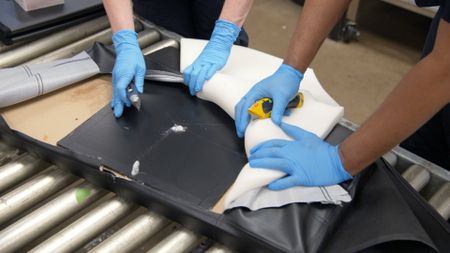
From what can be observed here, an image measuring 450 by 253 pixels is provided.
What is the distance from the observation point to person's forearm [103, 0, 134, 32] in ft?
3.96

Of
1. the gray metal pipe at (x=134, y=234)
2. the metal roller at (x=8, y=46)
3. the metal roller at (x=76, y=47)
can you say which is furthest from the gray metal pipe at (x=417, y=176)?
the metal roller at (x=8, y=46)

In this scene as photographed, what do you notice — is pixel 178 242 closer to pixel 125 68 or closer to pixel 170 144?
Result: pixel 170 144

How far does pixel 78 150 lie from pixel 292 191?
0.46 metres

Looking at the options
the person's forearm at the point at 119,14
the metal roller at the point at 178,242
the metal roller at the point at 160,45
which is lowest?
the metal roller at the point at 178,242

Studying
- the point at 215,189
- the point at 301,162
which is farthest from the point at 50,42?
the point at 301,162

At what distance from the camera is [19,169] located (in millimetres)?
954

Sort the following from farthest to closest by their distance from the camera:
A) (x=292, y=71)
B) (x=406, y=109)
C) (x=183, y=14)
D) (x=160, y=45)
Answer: (x=183, y=14) → (x=160, y=45) → (x=292, y=71) → (x=406, y=109)

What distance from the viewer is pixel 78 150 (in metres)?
0.97

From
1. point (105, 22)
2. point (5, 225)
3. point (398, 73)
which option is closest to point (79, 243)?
point (5, 225)

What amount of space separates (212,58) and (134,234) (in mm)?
514

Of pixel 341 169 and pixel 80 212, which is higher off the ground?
pixel 341 169

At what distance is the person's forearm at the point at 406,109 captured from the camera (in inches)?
26.9

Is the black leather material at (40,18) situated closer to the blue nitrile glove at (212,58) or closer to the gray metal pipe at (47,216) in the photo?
the blue nitrile glove at (212,58)

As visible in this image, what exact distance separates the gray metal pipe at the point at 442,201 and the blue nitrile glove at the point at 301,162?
0.20 meters
